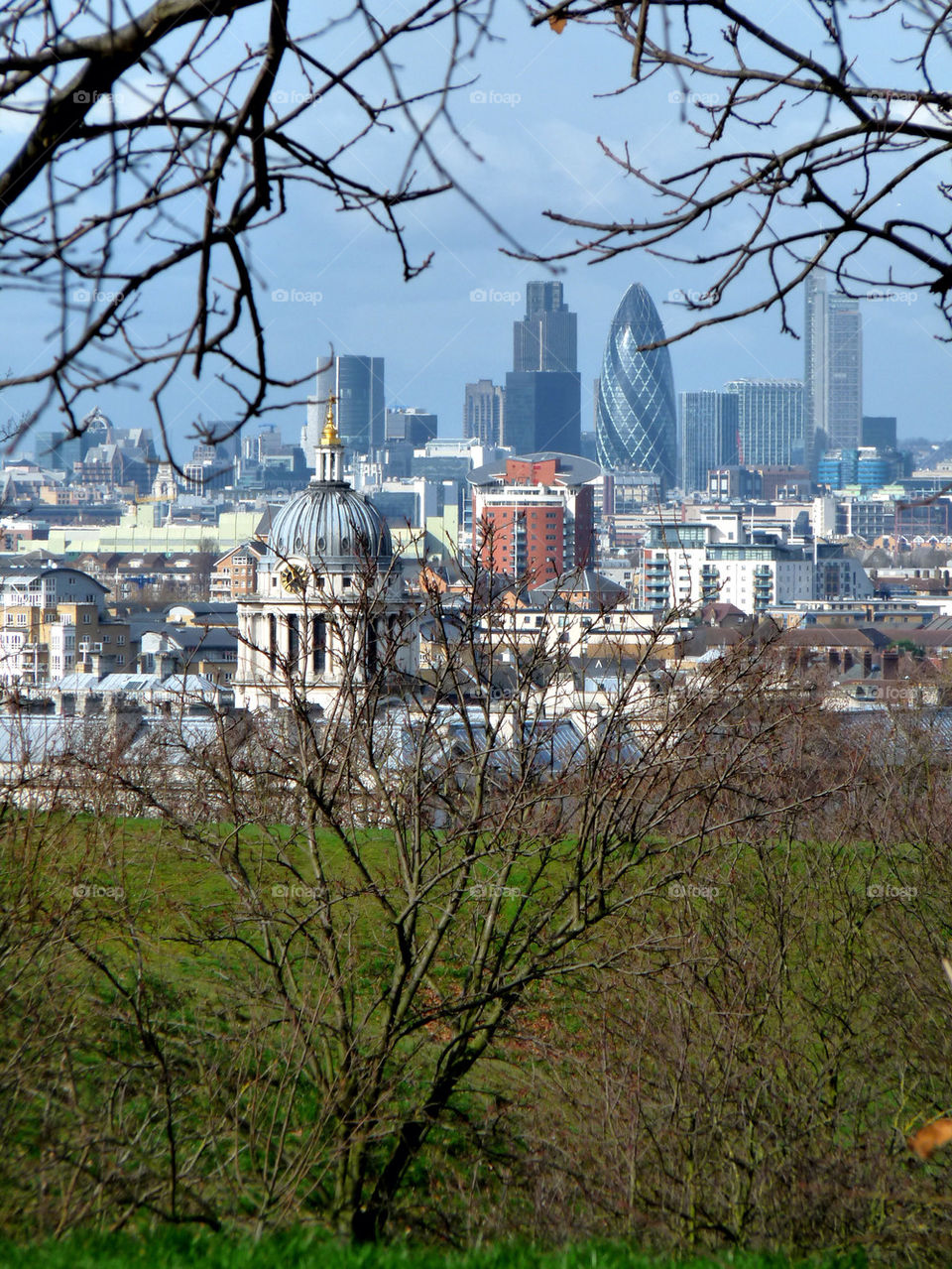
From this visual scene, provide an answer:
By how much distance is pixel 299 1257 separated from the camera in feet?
11.2

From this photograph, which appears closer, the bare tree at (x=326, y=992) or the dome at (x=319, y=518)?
the bare tree at (x=326, y=992)

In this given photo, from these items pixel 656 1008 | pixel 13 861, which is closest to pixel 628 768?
pixel 656 1008

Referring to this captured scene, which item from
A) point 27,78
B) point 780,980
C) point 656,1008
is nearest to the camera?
point 27,78

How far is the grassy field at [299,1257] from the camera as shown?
3264 mm

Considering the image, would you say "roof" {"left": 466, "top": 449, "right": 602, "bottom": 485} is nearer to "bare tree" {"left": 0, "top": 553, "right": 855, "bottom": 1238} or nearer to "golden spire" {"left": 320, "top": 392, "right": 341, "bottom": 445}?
"golden spire" {"left": 320, "top": 392, "right": 341, "bottom": 445}

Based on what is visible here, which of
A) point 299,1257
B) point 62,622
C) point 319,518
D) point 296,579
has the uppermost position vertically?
point 319,518

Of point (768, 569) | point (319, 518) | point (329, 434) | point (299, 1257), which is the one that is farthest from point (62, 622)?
point (299, 1257)

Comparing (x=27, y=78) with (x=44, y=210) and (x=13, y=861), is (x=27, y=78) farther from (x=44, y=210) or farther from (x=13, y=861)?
(x=13, y=861)

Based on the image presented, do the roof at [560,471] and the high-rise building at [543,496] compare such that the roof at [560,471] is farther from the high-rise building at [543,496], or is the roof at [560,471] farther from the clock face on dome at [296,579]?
the clock face on dome at [296,579]

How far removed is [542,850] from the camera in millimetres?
5703

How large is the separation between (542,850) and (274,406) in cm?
327

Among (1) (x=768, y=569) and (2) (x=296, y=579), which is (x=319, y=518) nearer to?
(2) (x=296, y=579)

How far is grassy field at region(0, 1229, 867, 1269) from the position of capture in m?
3.26

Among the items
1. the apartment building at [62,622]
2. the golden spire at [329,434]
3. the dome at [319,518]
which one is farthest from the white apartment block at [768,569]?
the dome at [319,518]
